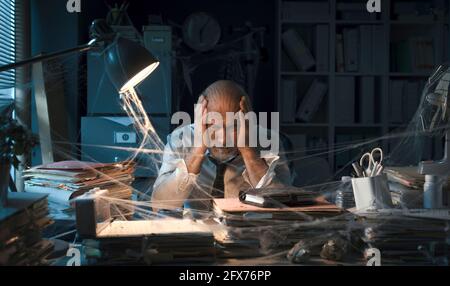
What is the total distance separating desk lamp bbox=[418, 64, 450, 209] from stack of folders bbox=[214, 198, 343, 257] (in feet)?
1.13

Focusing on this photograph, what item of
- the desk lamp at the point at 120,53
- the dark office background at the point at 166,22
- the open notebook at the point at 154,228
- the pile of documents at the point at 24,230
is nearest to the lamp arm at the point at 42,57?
the desk lamp at the point at 120,53

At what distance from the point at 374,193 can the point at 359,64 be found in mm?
2162

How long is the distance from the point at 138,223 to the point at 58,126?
169 centimetres

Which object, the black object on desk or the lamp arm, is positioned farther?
the black object on desk

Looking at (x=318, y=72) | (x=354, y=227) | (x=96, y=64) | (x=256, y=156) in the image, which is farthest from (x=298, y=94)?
(x=354, y=227)

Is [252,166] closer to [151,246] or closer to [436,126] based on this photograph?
[436,126]

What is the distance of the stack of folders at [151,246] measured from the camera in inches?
45.2

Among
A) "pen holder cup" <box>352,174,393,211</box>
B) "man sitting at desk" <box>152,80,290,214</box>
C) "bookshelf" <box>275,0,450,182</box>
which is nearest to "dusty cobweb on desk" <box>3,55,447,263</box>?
"pen holder cup" <box>352,174,393,211</box>

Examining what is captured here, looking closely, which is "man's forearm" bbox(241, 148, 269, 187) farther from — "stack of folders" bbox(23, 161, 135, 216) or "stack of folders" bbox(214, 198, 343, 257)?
"stack of folders" bbox(214, 198, 343, 257)

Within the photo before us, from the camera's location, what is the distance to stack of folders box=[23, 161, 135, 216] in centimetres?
164

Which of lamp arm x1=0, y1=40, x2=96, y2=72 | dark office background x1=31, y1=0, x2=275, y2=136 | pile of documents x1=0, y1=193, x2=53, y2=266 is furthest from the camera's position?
dark office background x1=31, y1=0, x2=275, y2=136

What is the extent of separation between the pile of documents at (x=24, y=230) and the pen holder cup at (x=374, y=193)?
0.78 meters

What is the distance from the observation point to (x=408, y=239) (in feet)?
4.24
